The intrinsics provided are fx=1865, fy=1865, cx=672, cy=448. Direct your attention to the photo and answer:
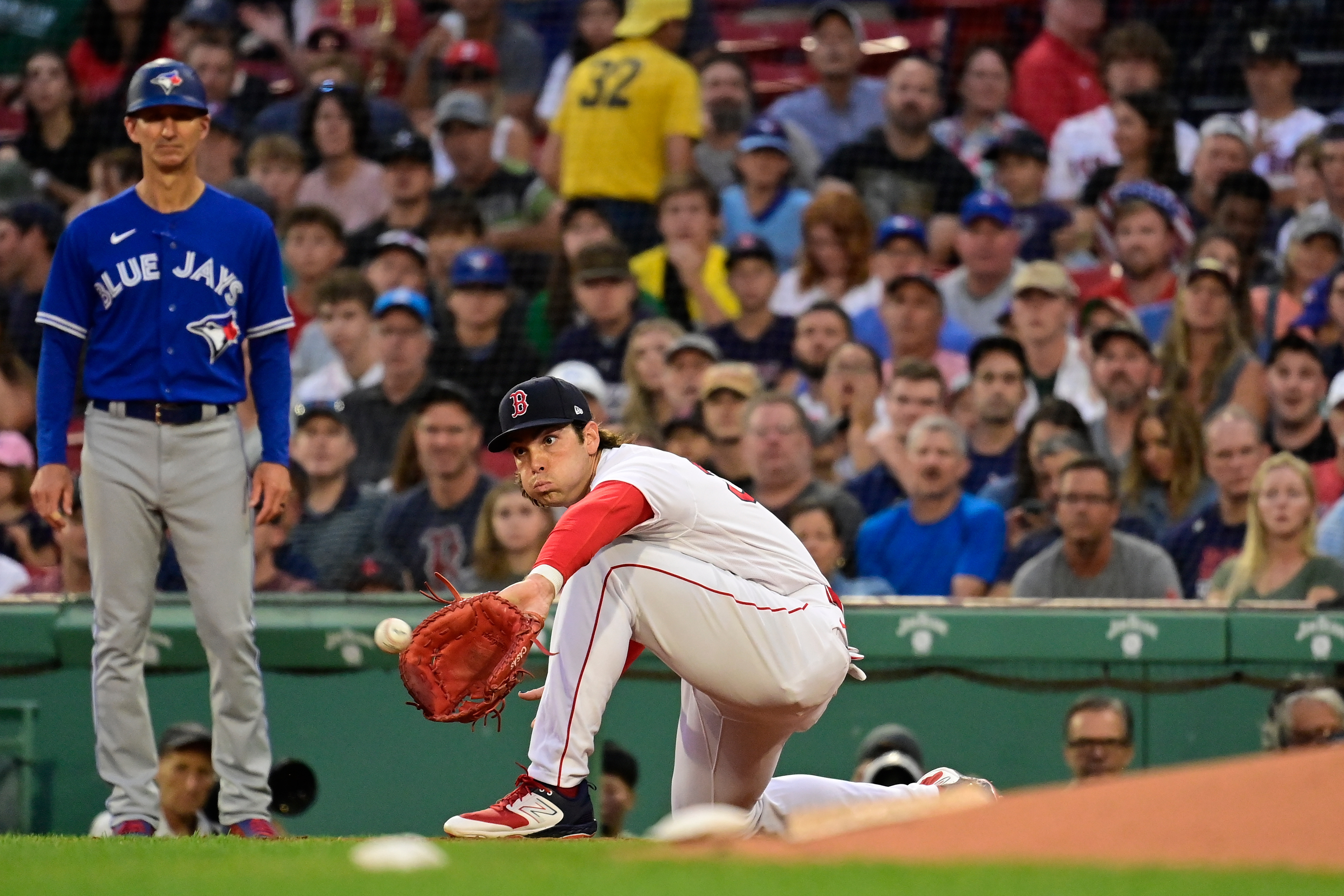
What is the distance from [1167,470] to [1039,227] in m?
2.06

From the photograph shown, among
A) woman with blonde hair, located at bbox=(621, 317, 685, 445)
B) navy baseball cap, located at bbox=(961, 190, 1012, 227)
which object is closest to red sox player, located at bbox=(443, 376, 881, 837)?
woman with blonde hair, located at bbox=(621, 317, 685, 445)

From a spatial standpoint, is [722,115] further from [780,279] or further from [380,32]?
[380,32]

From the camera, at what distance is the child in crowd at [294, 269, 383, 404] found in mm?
8625

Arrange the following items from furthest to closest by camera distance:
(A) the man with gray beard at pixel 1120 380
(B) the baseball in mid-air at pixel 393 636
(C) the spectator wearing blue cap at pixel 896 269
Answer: (C) the spectator wearing blue cap at pixel 896 269, (A) the man with gray beard at pixel 1120 380, (B) the baseball in mid-air at pixel 393 636

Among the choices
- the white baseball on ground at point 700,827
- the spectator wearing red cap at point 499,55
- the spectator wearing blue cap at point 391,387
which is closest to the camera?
the white baseball on ground at point 700,827

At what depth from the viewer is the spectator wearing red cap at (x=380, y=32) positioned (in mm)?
10898

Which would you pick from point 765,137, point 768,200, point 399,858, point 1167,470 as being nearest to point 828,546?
point 1167,470

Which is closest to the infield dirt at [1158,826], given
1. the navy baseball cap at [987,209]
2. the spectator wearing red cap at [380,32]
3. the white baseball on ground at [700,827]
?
the white baseball on ground at [700,827]

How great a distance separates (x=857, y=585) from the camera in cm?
699

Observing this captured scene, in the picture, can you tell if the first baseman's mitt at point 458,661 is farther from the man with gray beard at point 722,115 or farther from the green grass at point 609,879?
the man with gray beard at point 722,115

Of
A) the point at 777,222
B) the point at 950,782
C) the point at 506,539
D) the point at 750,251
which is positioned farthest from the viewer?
the point at 777,222

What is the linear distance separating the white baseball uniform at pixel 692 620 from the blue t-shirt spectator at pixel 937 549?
246 cm

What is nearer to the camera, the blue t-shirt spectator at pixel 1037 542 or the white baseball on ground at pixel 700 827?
the white baseball on ground at pixel 700 827

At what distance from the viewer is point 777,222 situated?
911 cm
